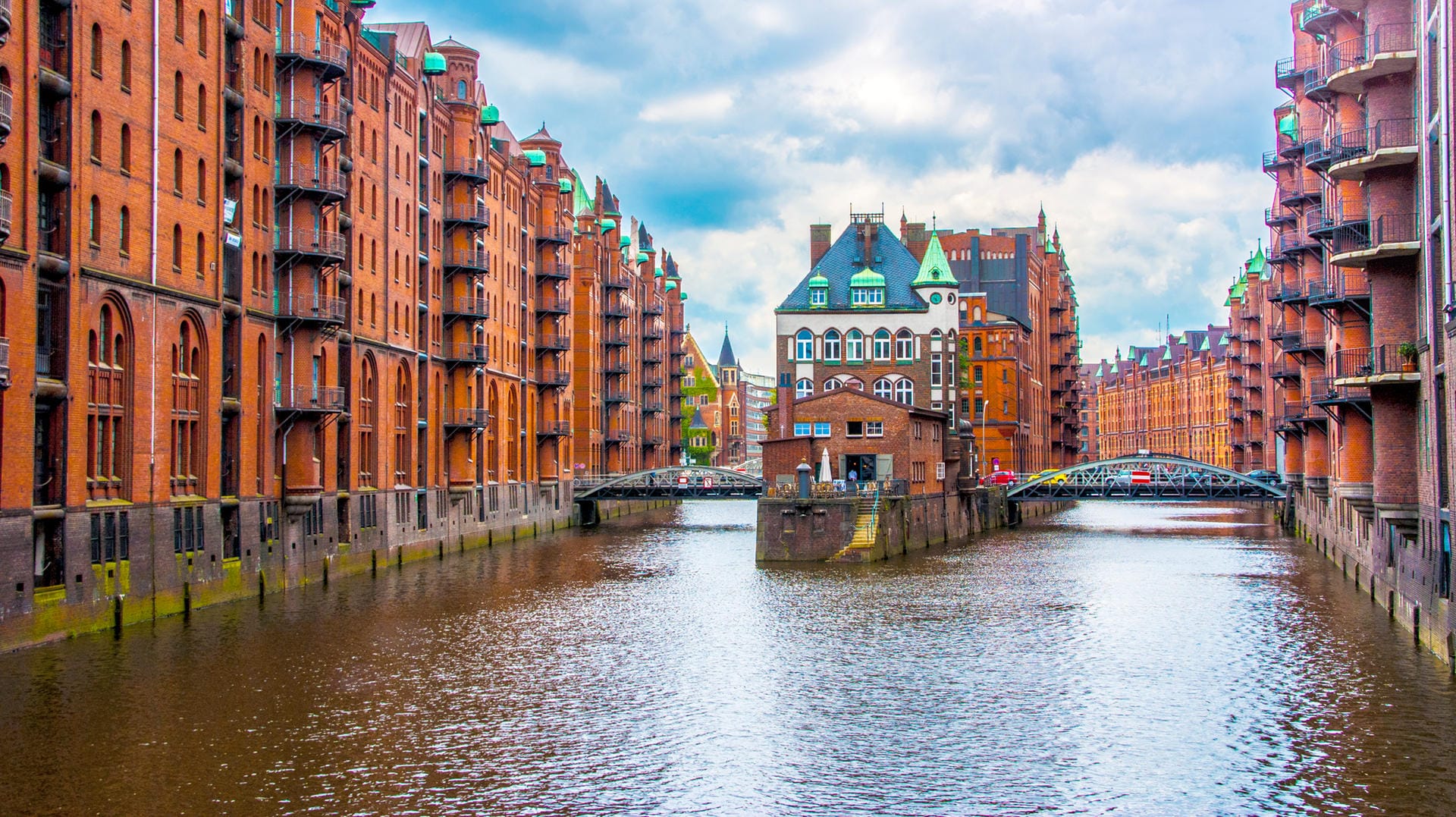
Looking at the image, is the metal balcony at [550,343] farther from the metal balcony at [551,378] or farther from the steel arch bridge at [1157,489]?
the steel arch bridge at [1157,489]

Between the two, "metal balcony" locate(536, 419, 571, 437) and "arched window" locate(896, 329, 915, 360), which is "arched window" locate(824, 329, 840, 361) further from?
"metal balcony" locate(536, 419, 571, 437)

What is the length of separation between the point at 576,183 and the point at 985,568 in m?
70.3

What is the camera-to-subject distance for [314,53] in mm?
55094

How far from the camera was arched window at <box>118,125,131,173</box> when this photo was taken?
4241 centimetres

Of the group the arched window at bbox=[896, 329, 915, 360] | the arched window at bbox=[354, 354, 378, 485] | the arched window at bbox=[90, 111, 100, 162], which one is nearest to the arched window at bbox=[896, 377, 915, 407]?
the arched window at bbox=[896, 329, 915, 360]

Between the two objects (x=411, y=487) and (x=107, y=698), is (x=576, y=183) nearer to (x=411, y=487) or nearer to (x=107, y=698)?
(x=411, y=487)

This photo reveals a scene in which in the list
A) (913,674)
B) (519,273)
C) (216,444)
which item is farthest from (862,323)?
(913,674)

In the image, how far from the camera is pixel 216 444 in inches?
1911

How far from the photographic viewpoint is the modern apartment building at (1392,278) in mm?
35438

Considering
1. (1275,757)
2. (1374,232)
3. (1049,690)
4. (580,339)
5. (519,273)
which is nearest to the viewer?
(1275,757)

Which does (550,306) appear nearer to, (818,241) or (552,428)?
(552,428)

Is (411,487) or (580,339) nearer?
(411,487)

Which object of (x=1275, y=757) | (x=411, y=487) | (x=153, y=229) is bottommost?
(x=1275, y=757)

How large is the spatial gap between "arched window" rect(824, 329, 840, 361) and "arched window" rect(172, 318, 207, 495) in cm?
5664
